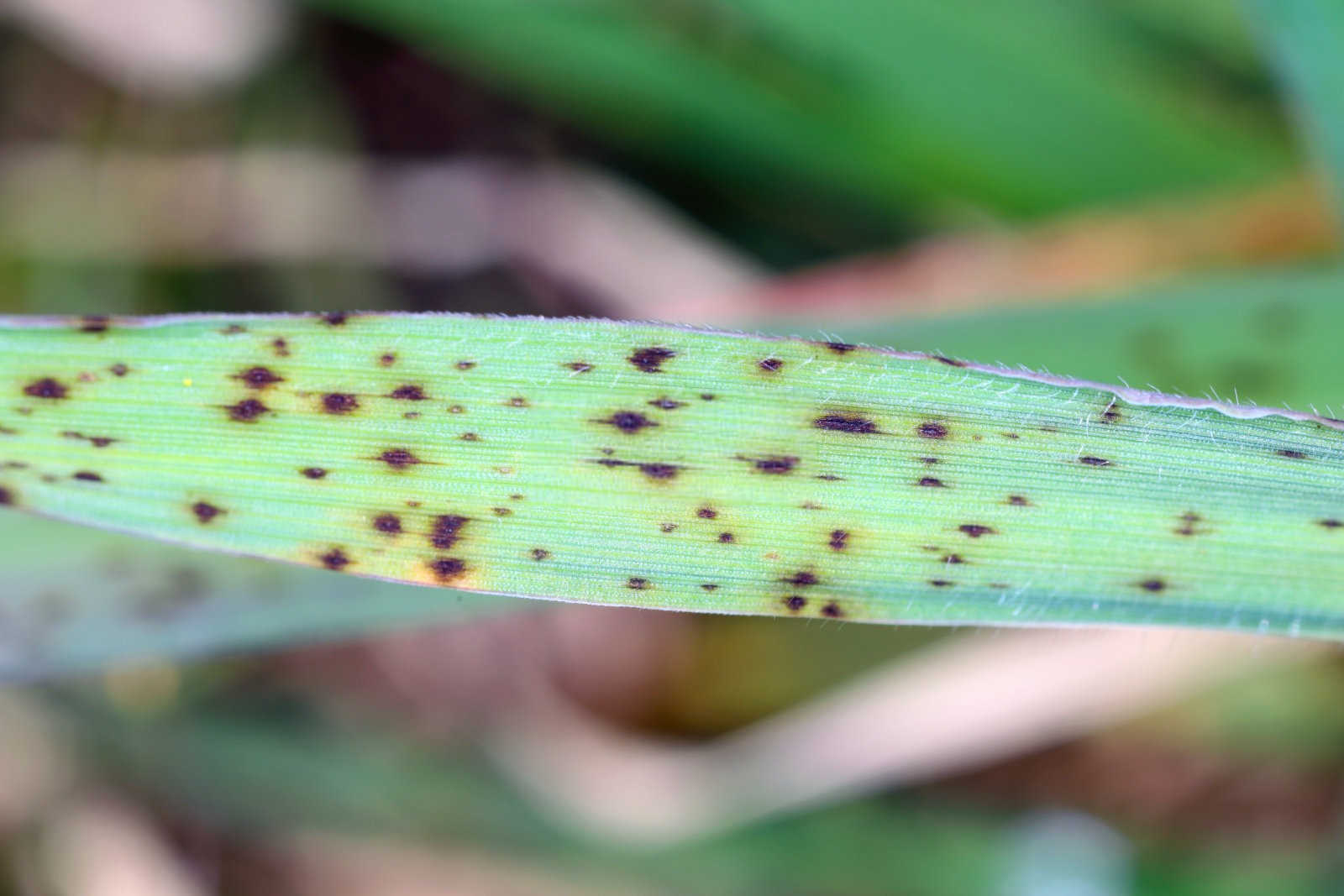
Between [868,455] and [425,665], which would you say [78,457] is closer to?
[868,455]

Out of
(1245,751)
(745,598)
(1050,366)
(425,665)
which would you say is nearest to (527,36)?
(1050,366)

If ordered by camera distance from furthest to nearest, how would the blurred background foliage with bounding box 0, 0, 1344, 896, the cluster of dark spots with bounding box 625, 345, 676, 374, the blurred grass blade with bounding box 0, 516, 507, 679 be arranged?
the blurred background foliage with bounding box 0, 0, 1344, 896, the blurred grass blade with bounding box 0, 516, 507, 679, the cluster of dark spots with bounding box 625, 345, 676, 374

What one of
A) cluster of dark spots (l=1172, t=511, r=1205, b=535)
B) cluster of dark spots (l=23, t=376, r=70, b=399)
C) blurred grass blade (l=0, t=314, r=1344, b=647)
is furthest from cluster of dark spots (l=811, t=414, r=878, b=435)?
cluster of dark spots (l=23, t=376, r=70, b=399)

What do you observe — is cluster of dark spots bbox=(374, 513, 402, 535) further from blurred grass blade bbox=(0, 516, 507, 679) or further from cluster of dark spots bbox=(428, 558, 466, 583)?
blurred grass blade bbox=(0, 516, 507, 679)

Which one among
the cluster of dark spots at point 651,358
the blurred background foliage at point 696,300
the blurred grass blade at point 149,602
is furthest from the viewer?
the blurred background foliage at point 696,300

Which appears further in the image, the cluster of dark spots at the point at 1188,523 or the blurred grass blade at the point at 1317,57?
the blurred grass blade at the point at 1317,57

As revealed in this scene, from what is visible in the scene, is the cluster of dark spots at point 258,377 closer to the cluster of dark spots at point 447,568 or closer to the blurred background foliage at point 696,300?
the cluster of dark spots at point 447,568

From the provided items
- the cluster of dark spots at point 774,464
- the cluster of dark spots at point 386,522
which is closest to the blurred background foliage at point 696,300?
the cluster of dark spots at point 386,522
